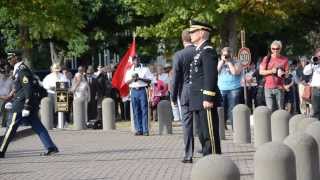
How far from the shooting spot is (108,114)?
24547 millimetres

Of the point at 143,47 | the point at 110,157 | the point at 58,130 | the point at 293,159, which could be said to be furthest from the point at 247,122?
the point at 143,47

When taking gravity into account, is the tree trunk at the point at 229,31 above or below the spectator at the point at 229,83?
above

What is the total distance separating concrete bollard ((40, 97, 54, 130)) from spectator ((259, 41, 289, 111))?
7613mm

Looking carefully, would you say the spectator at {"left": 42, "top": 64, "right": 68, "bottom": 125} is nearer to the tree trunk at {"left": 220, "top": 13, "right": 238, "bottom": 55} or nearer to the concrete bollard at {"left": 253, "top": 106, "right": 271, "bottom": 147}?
the concrete bollard at {"left": 253, "top": 106, "right": 271, "bottom": 147}

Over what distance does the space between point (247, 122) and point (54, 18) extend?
70.6 feet

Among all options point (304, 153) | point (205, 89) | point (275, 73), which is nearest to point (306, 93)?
point (275, 73)

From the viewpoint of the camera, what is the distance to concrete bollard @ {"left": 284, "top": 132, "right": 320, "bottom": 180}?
10.2m

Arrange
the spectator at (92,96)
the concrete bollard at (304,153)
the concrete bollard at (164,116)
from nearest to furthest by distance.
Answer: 1. the concrete bollard at (304,153)
2. the concrete bollard at (164,116)
3. the spectator at (92,96)

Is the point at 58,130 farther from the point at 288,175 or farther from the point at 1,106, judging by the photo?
the point at 288,175

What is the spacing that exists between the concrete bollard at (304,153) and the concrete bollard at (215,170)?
2464mm

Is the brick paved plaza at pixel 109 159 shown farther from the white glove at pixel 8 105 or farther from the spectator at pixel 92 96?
the spectator at pixel 92 96

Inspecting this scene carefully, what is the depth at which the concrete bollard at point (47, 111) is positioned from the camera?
24969 millimetres

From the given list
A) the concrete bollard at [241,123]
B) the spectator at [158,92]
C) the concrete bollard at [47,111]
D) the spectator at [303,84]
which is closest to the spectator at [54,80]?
the concrete bollard at [47,111]

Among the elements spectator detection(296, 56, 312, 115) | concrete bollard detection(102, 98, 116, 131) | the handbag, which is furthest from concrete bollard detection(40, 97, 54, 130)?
spectator detection(296, 56, 312, 115)
